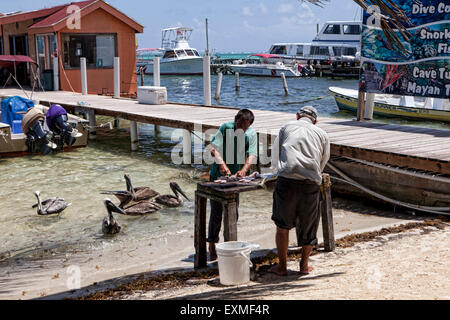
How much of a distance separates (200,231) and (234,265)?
3.02ft

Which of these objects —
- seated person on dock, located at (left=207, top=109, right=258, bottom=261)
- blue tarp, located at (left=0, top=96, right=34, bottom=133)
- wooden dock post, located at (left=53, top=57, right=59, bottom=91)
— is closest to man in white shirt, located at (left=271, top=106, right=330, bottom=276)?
seated person on dock, located at (left=207, top=109, right=258, bottom=261)

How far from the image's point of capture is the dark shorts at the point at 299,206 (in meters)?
5.41

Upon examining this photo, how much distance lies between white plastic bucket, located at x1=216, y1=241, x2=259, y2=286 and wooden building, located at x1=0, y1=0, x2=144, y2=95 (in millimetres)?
19794

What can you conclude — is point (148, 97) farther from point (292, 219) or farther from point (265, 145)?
point (292, 219)

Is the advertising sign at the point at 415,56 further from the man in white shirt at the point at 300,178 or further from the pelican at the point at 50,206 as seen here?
the pelican at the point at 50,206

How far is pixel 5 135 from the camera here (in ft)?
48.6

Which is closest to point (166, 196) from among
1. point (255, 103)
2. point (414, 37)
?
point (414, 37)

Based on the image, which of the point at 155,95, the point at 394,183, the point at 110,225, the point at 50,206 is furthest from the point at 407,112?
the point at 110,225

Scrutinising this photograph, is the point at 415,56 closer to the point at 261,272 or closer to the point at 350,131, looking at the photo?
the point at 350,131

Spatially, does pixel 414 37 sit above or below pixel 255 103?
above

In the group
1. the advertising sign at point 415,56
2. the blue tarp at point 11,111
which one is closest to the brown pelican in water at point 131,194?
the advertising sign at point 415,56
